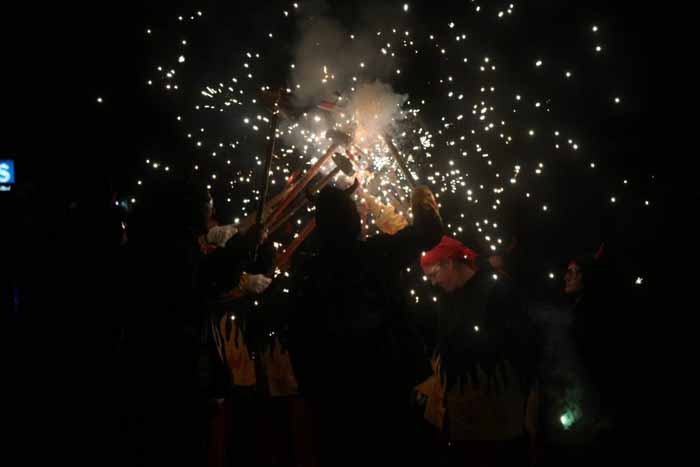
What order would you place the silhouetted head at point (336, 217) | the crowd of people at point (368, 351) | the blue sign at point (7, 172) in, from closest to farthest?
the crowd of people at point (368, 351), the silhouetted head at point (336, 217), the blue sign at point (7, 172)

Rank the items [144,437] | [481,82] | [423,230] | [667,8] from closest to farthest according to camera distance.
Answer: [423,230]
[144,437]
[667,8]
[481,82]

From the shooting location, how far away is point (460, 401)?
138 inches

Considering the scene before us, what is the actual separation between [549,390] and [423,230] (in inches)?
75.6

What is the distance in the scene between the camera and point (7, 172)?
12258 millimetres

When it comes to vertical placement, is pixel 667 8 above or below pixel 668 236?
above

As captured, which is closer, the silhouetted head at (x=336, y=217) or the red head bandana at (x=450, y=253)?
the silhouetted head at (x=336, y=217)

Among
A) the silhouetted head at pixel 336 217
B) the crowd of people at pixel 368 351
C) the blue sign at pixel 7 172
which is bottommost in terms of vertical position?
the crowd of people at pixel 368 351

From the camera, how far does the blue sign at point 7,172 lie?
480 inches

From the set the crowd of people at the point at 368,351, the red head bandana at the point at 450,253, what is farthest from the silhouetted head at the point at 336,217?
the red head bandana at the point at 450,253

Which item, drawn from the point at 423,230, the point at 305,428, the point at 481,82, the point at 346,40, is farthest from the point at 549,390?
the point at 346,40

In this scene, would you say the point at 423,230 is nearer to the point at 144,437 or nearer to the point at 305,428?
the point at 144,437

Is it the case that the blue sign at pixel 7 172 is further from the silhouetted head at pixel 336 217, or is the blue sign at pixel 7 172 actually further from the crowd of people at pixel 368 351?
the silhouetted head at pixel 336 217

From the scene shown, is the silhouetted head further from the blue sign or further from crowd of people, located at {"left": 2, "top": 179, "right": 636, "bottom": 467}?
the blue sign

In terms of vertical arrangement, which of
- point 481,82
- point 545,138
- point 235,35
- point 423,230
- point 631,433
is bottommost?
point 631,433
